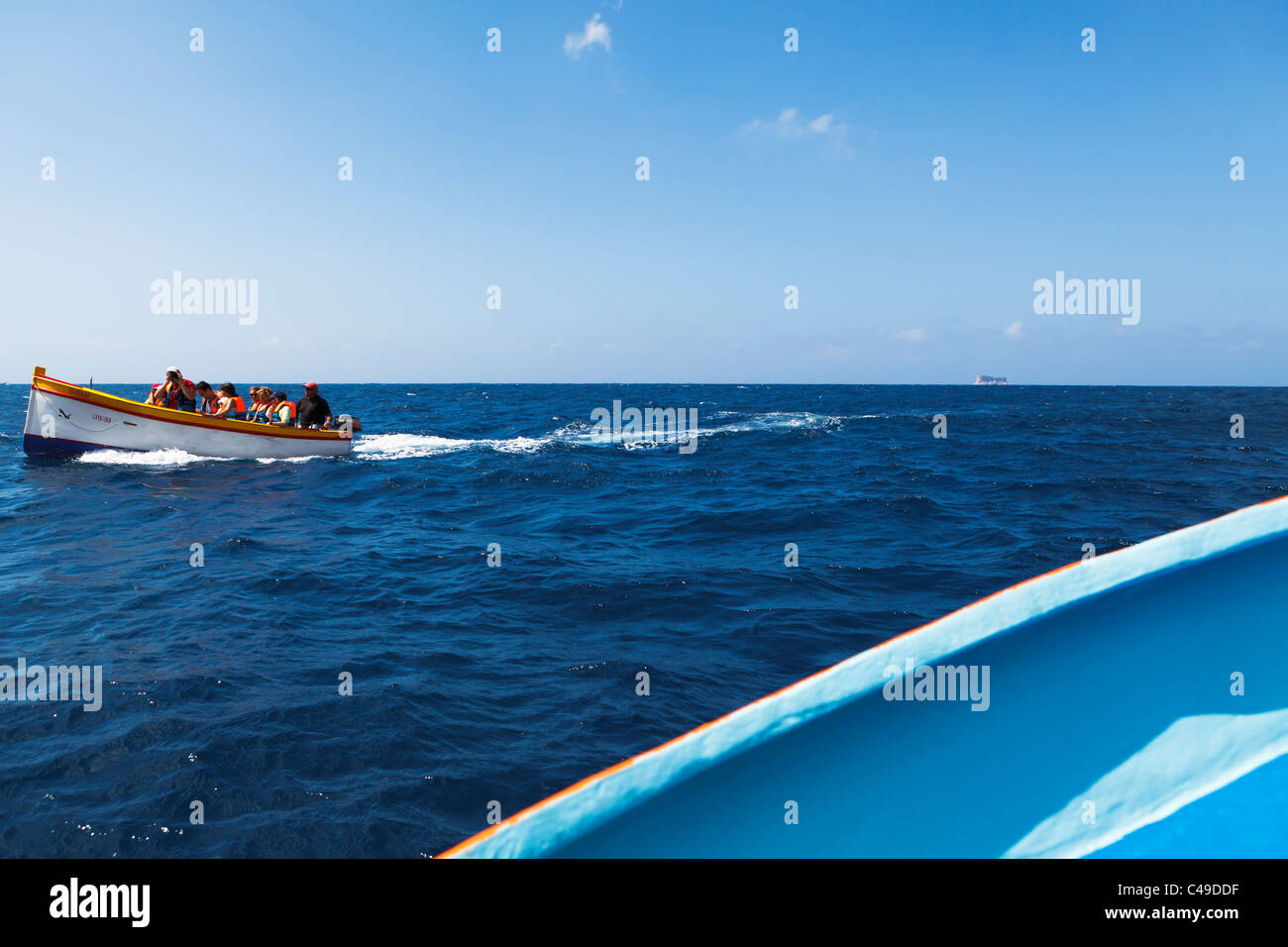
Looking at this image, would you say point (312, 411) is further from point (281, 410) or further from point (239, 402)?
point (239, 402)

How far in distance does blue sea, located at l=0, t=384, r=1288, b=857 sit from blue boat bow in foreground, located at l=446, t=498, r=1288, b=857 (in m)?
2.61

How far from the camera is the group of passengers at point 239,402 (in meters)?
17.3

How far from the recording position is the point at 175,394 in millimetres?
17312

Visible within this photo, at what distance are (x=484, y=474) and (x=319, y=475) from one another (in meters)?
4.18

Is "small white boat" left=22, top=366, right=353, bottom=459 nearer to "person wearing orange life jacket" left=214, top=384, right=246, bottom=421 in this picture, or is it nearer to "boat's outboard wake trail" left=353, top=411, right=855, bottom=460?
"person wearing orange life jacket" left=214, top=384, right=246, bottom=421

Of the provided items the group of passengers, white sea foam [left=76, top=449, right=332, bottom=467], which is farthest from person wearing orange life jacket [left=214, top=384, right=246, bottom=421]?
white sea foam [left=76, top=449, right=332, bottom=467]

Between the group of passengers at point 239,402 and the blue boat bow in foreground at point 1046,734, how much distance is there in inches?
748

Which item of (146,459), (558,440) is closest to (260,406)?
(146,459)

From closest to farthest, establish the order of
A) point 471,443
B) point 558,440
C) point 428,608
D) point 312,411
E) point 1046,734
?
point 1046,734 → point 428,608 → point 312,411 → point 471,443 → point 558,440

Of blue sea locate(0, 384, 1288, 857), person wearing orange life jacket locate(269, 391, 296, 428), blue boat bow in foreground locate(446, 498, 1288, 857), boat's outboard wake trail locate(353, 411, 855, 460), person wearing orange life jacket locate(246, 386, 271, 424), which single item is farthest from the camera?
boat's outboard wake trail locate(353, 411, 855, 460)

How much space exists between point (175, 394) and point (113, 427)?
5.38 feet

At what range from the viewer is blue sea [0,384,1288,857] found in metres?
4.00
